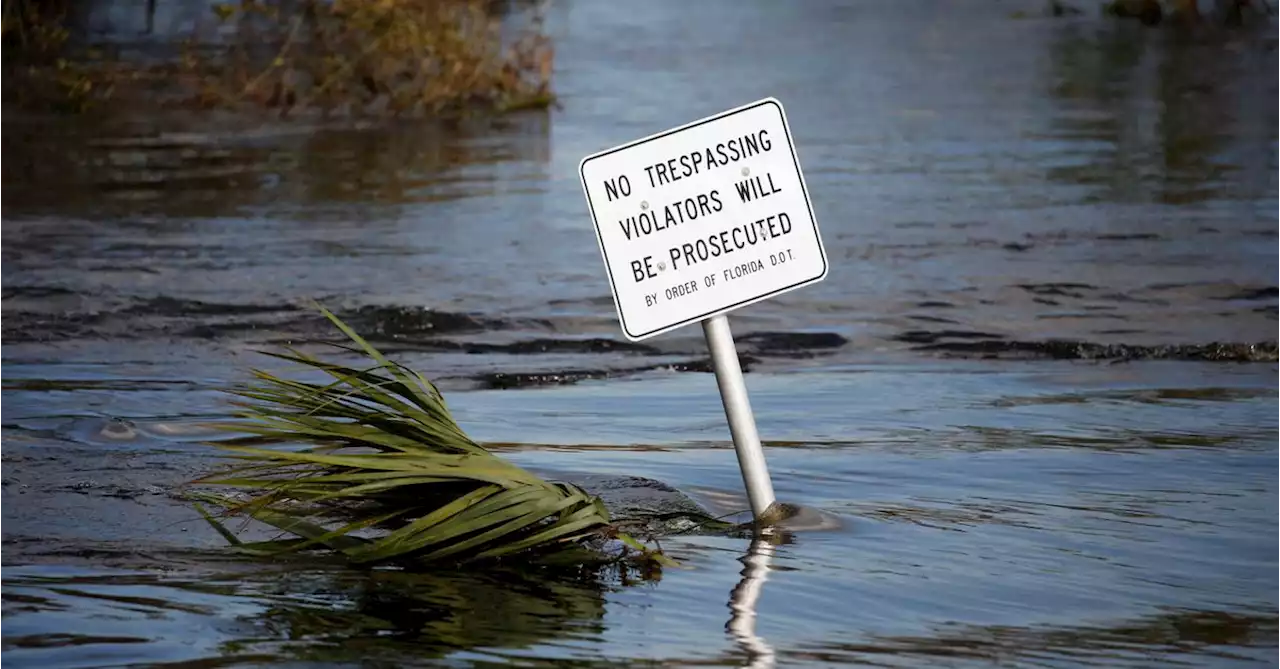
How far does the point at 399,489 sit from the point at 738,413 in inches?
42.2

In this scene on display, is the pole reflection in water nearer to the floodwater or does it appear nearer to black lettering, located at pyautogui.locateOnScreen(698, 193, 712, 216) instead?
the floodwater

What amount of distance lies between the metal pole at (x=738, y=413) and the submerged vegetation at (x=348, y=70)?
47.5 feet

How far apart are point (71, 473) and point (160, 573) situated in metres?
1.67

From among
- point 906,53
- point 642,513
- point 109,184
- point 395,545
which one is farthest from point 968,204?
point 906,53

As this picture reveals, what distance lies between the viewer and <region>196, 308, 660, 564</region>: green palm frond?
5.73m

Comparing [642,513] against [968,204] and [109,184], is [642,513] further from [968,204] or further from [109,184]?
[109,184]

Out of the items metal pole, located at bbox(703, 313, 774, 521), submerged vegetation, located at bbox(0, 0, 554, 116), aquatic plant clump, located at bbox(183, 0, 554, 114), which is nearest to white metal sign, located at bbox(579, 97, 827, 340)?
metal pole, located at bbox(703, 313, 774, 521)

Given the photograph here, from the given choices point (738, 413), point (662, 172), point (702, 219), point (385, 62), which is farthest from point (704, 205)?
point (385, 62)

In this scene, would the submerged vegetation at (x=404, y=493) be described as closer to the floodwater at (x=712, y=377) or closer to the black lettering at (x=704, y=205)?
the floodwater at (x=712, y=377)

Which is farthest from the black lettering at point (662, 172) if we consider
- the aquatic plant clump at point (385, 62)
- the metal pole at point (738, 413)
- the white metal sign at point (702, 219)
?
the aquatic plant clump at point (385, 62)

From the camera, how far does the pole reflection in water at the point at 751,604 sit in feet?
16.8

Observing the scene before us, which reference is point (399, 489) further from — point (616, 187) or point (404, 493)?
point (616, 187)

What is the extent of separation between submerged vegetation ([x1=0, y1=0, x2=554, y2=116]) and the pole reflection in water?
14.8 metres

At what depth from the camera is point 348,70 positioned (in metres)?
22.2
